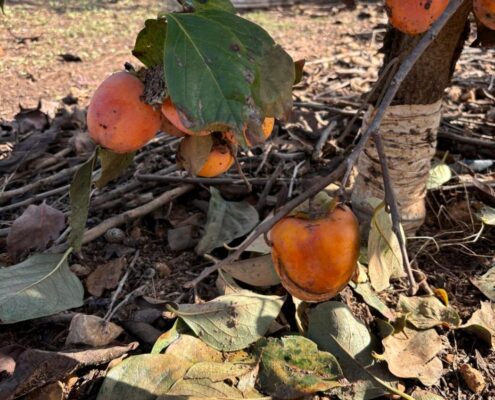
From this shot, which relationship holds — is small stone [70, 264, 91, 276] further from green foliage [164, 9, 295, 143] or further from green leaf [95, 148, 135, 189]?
green foliage [164, 9, 295, 143]

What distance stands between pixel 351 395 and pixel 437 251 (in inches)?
21.2

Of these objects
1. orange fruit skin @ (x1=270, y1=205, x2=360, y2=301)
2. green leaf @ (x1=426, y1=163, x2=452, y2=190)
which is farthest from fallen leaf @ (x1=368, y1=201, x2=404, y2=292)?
green leaf @ (x1=426, y1=163, x2=452, y2=190)

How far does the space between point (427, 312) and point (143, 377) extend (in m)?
0.65

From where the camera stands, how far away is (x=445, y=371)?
1.31 metres

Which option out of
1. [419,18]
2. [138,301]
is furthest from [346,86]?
[419,18]

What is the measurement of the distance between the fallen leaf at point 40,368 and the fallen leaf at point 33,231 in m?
0.42

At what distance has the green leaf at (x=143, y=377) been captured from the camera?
116 cm

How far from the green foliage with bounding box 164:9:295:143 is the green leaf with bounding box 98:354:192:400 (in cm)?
57

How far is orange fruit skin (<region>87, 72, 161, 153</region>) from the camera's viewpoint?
0.89 metres

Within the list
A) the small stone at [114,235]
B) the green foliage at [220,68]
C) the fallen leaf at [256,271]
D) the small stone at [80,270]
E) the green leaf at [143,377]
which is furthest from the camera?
the small stone at [114,235]

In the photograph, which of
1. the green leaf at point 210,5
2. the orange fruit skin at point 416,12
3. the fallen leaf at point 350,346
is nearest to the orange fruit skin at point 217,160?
the green leaf at point 210,5

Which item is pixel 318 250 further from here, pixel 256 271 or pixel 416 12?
pixel 256 271

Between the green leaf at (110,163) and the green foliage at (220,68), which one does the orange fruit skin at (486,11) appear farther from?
the green leaf at (110,163)

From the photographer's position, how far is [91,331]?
4.24ft
